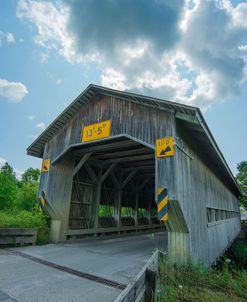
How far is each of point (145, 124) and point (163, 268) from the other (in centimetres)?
350

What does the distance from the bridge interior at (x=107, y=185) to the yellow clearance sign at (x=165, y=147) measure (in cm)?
174

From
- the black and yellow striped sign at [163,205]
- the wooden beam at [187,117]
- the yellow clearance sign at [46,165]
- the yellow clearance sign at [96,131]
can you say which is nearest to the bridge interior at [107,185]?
the yellow clearance sign at [96,131]

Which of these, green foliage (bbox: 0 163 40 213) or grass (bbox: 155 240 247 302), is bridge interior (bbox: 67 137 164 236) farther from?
grass (bbox: 155 240 247 302)

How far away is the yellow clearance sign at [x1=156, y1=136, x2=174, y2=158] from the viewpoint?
497 centimetres

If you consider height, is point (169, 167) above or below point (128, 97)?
below

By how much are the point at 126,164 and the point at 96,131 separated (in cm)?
508

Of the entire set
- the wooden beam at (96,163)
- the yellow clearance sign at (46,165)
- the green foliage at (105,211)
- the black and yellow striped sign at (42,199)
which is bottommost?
the green foliage at (105,211)

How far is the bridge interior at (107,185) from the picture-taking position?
8.41 m

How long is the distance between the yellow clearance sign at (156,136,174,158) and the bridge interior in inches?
68.4

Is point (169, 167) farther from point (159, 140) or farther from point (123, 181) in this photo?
point (123, 181)

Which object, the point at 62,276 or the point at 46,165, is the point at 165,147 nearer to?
the point at 62,276

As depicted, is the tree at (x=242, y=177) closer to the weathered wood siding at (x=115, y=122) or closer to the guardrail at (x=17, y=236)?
the weathered wood siding at (x=115, y=122)

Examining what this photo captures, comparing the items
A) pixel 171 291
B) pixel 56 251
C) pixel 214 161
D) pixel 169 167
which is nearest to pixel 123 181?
pixel 214 161

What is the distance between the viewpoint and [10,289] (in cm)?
308
